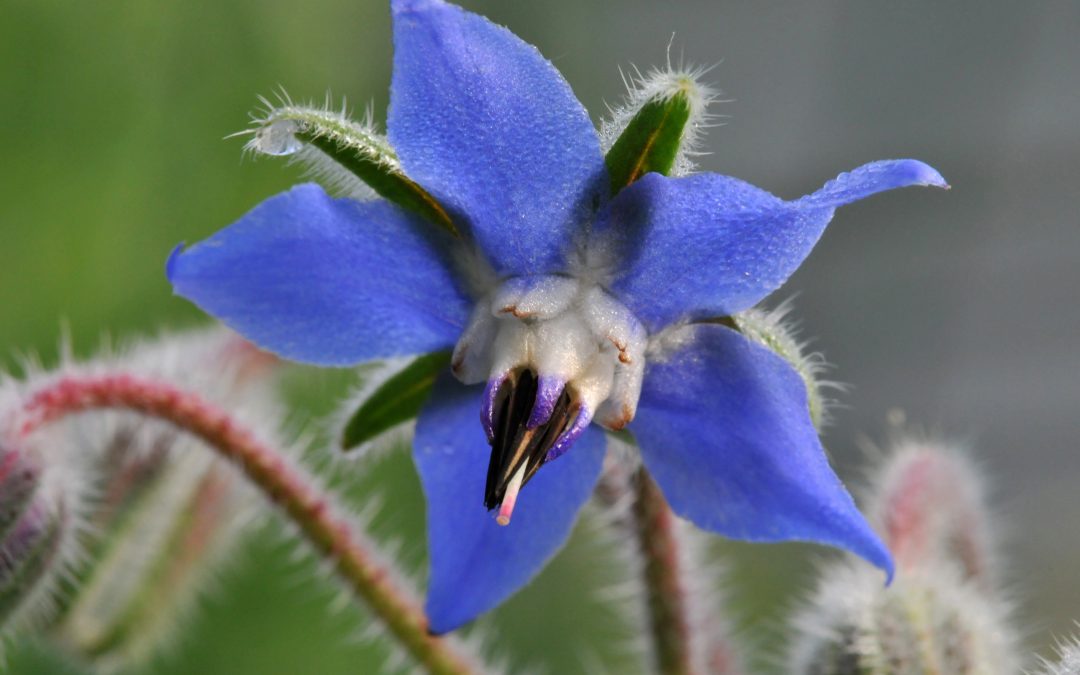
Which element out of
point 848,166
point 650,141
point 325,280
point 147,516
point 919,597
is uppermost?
point 848,166

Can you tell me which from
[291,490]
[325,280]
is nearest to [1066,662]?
[325,280]

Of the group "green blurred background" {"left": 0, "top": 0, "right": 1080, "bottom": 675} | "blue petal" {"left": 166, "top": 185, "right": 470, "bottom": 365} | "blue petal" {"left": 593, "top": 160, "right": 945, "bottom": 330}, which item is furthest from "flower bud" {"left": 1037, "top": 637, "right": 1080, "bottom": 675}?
"green blurred background" {"left": 0, "top": 0, "right": 1080, "bottom": 675}

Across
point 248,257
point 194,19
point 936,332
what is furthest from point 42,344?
point 936,332

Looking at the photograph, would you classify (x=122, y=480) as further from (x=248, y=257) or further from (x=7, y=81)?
(x=7, y=81)

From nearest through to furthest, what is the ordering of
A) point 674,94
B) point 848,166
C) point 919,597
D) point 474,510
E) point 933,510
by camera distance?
point 674,94 → point 474,510 → point 919,597 → point 933,510 → point 848,166

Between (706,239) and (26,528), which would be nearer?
(706,239)

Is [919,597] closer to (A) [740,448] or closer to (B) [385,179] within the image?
(A) [740,448]
